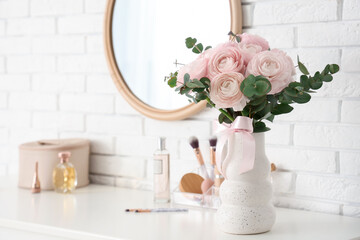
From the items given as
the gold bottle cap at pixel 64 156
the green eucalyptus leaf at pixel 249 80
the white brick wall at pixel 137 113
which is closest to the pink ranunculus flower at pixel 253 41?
the green eucalyptus leaf at pixel 249 80

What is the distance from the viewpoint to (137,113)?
1.76m

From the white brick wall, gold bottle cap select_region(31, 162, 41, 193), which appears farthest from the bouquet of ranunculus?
gold bottle cap select_region(31, 162, 41, 193)

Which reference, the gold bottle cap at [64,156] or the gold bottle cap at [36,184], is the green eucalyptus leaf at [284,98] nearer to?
the gold bottle cap at [64,156]

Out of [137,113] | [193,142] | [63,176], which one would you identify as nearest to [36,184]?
[63,176]

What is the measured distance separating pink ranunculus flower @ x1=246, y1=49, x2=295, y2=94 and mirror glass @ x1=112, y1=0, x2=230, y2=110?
0.41 m

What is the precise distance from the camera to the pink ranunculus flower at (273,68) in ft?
3.68

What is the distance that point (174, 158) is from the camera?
1688 millimetres

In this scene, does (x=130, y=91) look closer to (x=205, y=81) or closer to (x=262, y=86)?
(x=205, y=81)

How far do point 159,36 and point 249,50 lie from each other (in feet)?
1.85

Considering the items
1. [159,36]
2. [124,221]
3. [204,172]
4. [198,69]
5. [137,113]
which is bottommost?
[124,221]

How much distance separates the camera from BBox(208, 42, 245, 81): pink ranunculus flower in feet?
3.76

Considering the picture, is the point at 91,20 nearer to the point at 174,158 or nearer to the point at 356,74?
the point at 174,158

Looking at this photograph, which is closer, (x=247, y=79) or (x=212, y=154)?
(x=247, y=79)

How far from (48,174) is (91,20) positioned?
0.53 m
